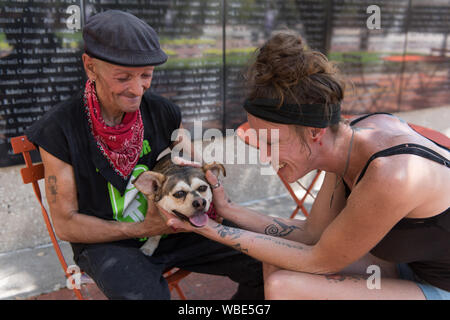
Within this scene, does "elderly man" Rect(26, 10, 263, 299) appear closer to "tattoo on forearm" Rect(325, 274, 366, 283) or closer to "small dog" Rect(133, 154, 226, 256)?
"small dog" Rect(133, 154, 226, 256)

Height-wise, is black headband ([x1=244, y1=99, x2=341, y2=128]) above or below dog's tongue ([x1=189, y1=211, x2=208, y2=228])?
above

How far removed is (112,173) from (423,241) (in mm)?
1713

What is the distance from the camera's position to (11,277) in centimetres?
352

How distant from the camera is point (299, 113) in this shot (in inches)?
71.4

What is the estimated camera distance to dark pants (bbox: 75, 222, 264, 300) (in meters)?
2.18

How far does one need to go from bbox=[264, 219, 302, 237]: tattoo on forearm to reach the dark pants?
0.25 meters

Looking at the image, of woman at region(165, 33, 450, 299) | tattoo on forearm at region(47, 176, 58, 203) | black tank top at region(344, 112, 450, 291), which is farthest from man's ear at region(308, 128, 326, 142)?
tattoo on forearm at region(47, 176, 58, 203)

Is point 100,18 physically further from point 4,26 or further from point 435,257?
point 435,257

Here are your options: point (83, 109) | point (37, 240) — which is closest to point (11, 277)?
point (37, 240)

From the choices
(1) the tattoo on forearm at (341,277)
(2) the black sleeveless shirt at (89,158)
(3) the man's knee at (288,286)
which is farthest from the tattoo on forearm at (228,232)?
(2) the black sleeveless shirt at (89,158)

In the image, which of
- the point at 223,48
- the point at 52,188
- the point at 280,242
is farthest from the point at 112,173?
the point at 223,48

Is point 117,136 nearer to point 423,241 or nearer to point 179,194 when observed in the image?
point 179,194

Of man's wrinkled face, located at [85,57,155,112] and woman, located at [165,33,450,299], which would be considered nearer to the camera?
woman, located at [165,33,450,299]
